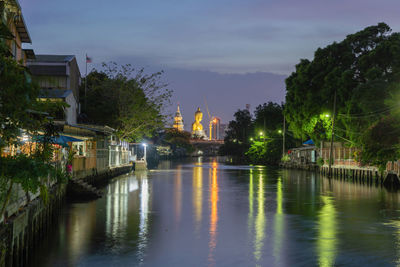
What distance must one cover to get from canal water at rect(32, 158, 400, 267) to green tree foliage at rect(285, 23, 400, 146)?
20580 millimetres

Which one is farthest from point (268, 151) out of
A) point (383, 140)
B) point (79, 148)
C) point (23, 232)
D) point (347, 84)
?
point (23, 232)

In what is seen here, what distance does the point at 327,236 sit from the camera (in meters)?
22.7

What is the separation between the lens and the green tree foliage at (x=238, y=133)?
593ft

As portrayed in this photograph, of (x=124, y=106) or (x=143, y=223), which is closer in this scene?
(x=143, y=223)

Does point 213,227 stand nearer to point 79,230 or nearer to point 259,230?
point 259,230

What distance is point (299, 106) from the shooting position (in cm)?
7850

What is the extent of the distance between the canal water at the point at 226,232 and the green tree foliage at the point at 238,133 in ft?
464

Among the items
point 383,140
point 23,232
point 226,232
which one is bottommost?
point 226,232

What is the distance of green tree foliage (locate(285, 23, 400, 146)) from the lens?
56.6 meters

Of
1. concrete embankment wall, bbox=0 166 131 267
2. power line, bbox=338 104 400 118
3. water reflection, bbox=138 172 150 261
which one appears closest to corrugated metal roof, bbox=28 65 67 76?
water reflection, bbox=138 172 150 261

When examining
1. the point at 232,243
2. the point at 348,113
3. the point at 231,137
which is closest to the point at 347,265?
the point at 232,243

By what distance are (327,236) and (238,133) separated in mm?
163708

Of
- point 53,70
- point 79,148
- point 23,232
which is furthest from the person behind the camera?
point 53,70

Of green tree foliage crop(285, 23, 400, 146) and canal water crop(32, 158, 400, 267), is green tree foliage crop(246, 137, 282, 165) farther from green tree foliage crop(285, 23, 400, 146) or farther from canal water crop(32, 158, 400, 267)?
canal water crop(32, 158, 400, 267)
